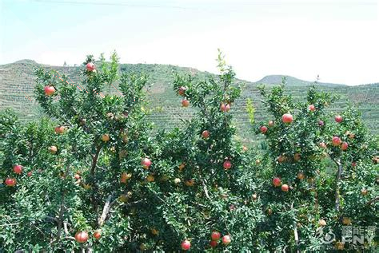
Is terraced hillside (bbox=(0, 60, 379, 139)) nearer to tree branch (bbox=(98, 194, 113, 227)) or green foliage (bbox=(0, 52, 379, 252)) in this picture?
green foliage (bbox=(0, 52, 379, 252))

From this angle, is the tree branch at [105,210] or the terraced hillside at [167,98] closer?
the tree branch at [105,210]

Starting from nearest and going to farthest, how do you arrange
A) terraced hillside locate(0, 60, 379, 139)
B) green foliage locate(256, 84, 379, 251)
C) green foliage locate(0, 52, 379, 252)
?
green foliage locate(0, 52, 379, 252)
green foliage locate(256, 84, 379, 251)
terraced hillside locate(0, 60, 379, 139)

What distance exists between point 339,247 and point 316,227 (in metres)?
0.46

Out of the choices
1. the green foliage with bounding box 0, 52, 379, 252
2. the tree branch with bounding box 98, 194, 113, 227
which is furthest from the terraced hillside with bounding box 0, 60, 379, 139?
the tree branch with bounding box 98, 194, 113, 227

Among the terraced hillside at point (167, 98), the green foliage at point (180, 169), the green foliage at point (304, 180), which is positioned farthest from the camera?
the terraced hillside at point (167, 98)

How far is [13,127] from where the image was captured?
486 cm

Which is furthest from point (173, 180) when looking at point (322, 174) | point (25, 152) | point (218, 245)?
point (322, 174)

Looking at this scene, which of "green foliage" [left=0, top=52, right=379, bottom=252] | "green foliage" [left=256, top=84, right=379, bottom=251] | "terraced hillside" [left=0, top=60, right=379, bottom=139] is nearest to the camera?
"green foliage" [left=0, top=52, right=379, bottom=252]

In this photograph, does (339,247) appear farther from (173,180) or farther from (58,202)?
(58,202)

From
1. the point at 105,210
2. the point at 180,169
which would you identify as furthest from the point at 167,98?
the point at 105,210

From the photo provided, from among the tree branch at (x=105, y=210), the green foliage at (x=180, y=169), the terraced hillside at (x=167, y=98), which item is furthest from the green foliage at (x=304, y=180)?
Result: the terraced hillside at (x=167, y=98)

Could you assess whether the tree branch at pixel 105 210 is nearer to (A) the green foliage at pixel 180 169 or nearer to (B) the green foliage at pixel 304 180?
(A) the green foliage at pixel 180 169

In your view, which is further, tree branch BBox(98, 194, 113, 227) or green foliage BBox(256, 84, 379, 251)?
green foliage BBox(256, 84, 379, 251)

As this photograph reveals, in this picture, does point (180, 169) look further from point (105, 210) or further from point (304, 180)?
point (304, 180)
